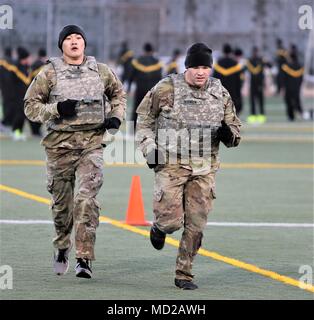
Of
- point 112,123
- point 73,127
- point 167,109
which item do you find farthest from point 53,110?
point 167,109

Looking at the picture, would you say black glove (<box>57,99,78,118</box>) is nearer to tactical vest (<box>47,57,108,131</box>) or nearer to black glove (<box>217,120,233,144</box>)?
tactical vest (<box>47,57,108,131</box>)

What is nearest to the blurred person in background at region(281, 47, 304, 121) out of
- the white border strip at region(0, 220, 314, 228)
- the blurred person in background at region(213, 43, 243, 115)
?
the blurred person in background at region(213, 43, 243, 115)

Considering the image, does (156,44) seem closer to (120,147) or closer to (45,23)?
(45,23)

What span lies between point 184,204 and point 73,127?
114 cm

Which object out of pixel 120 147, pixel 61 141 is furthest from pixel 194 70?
pixel 120 147

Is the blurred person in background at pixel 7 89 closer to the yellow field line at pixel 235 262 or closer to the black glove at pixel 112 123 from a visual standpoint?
the yellow field line at pixel 235 262

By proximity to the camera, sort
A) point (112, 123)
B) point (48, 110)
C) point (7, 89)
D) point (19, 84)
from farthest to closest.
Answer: point (7, 89)
point (19, 84)
point (112, 123)
point (48, 110)

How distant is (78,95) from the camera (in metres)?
10.9

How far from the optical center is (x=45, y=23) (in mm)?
41594

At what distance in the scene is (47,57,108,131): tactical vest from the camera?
10.9 meters

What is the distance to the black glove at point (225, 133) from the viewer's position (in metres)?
10.4
